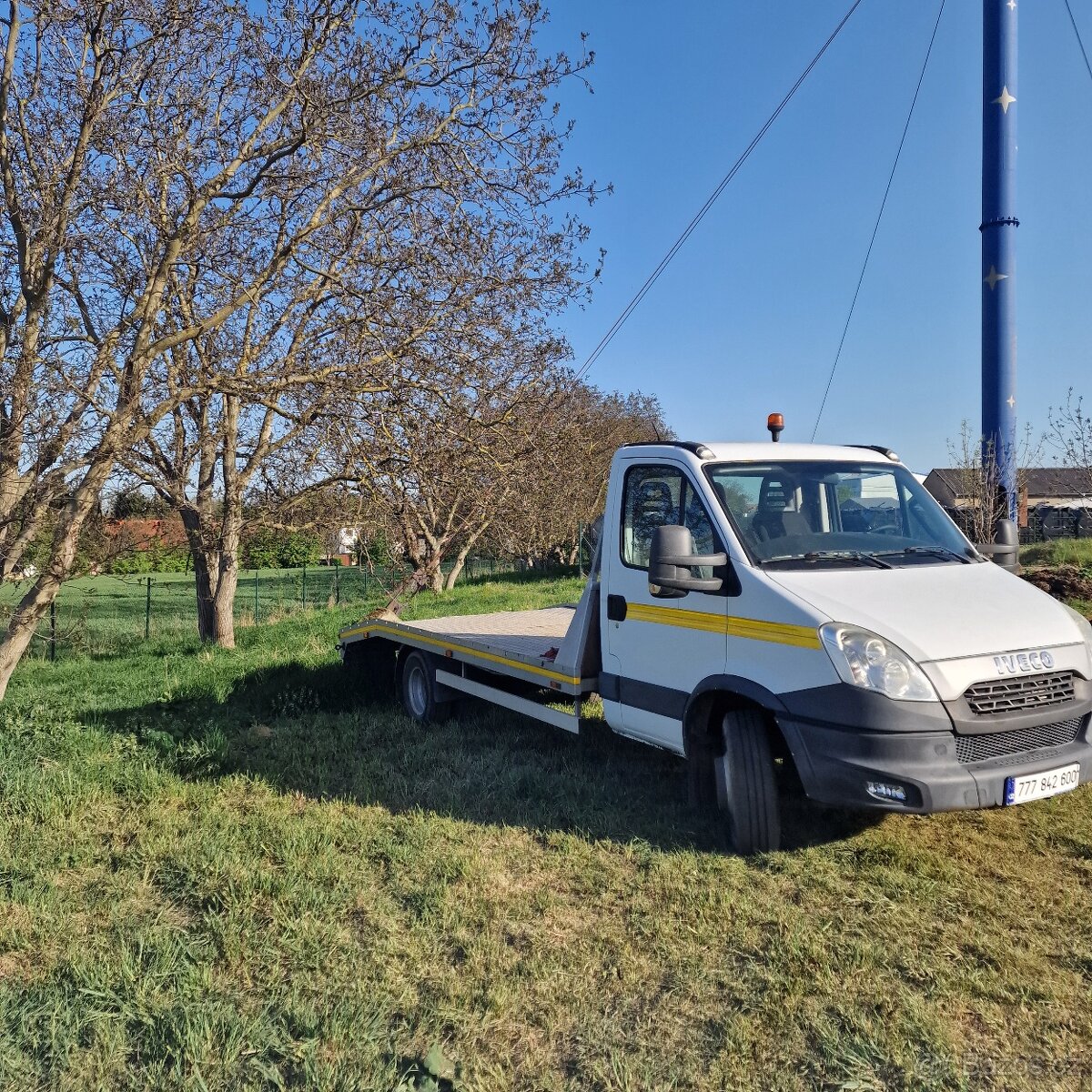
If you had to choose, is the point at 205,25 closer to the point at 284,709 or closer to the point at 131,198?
the point at 131,198

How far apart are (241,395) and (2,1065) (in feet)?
18.3

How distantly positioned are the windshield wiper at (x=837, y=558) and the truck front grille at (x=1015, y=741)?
1.02m

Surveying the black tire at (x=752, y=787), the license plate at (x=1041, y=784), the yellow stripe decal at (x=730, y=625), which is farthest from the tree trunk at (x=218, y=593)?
the license plate at (x=1041, y=784)

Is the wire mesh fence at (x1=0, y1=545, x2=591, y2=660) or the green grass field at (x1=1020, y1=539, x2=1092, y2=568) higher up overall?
the green grass field at (x1=1020, y1=539, x2=1092, y2=568)

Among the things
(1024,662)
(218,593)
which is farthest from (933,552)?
(218,593)

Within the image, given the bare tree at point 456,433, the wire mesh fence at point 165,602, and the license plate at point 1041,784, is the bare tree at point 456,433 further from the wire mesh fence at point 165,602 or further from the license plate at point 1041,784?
the license plate at point 1041,784

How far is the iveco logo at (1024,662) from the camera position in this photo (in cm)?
380

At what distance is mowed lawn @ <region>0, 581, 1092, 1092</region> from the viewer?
2.89 m

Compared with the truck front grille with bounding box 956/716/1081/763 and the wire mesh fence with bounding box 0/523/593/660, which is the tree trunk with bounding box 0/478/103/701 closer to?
the wire mesh fence with bounding box 0/523/593/660

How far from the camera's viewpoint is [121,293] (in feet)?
24.6

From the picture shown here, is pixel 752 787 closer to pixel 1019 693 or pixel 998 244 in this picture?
pixel 1019 693

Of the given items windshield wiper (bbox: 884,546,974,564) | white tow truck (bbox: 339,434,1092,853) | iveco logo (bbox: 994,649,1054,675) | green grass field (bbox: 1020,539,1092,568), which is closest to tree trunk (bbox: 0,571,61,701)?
white tow truck (bbox: 339,434,1092,853)

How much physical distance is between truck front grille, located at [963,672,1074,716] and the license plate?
290mm

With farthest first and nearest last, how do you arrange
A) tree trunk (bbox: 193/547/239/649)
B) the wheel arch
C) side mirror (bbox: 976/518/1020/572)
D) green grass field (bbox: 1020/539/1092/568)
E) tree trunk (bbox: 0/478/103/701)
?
green grass field (bbox: 1020/539/1092/568) → tree trunk (bbox: 193/547/239/649) → tree trunk (bbox: 0/478/103/701) → side mirror (bbox: 976/518/1020/572) → the wheel arch
